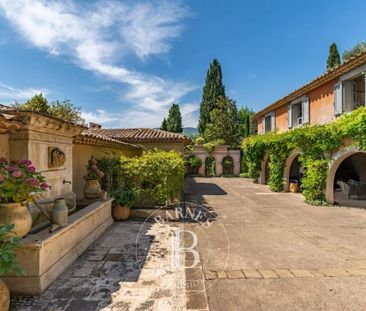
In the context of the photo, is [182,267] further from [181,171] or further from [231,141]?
[231,141]

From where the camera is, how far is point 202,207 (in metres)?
10.5

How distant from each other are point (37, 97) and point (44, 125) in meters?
22.1

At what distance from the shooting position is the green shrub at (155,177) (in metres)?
8.49

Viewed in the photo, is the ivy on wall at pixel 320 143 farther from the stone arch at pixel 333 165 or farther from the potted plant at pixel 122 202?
the potted plant at pixel 122 202

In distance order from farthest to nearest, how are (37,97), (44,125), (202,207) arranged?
(37,97), (202,207), (44,125)

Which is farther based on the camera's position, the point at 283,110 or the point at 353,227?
the point at 283,110

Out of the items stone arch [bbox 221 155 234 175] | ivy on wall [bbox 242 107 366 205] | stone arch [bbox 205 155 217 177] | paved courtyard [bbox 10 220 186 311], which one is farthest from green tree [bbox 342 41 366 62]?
paved courtyard [bbox 10 220 186 311]

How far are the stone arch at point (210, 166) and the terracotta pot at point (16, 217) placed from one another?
25215 mm

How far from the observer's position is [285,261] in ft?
16.1

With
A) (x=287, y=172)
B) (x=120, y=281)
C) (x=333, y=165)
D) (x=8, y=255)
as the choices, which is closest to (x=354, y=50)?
(x=287, y=172)

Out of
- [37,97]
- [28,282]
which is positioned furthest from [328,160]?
[37,97]

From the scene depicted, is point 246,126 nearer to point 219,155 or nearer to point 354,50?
point 219,155

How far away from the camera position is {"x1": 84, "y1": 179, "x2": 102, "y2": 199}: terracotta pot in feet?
25.0

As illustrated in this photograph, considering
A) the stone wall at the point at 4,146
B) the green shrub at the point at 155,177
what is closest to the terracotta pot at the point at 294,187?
the green shrub at the point at 155,177
